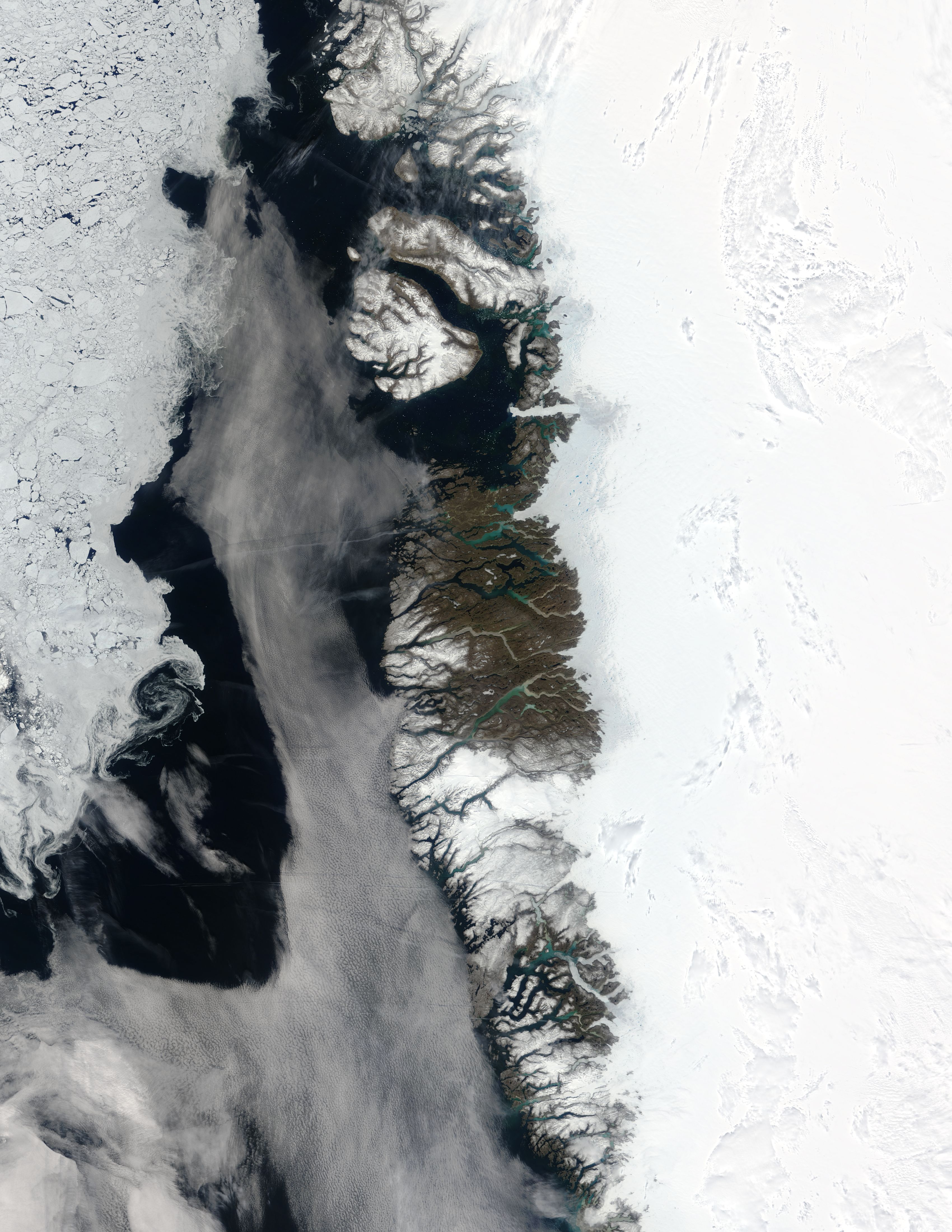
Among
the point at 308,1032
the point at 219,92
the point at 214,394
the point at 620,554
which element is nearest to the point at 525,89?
the point at 219,92

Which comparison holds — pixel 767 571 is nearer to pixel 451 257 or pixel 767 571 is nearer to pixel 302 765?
pixel 451 257

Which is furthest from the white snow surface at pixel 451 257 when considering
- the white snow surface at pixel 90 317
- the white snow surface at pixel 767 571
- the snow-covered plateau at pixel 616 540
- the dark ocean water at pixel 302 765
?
the white snow surface at pixel 90 317

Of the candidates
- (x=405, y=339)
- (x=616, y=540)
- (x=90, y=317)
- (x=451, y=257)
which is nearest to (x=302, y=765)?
(x=616, y=540)

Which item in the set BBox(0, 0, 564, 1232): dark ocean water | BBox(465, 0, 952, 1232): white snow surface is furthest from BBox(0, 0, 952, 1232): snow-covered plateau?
BBox(0, 0, 564, 1232): dark ocean water

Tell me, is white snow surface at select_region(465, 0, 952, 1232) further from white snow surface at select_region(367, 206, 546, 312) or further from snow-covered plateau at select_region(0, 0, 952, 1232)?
white snow surface at select_region(367, 206, 546, 312)

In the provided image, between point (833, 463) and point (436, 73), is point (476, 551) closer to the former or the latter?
point (833, 463)

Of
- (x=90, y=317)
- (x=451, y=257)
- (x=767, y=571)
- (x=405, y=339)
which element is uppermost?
(x=451, y=257)
